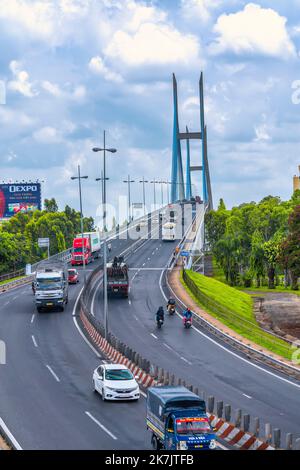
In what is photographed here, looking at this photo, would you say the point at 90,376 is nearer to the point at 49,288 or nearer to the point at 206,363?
the point at 206,363

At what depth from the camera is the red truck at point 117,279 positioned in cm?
6788

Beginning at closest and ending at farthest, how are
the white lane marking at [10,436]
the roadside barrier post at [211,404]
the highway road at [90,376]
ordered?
the white lane marking at [10,436] < the highway road at [90,376] < the roadside barrier post at [211,404]

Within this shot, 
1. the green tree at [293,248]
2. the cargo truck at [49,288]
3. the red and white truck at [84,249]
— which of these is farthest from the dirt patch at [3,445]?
the red and white truck at [84,249]

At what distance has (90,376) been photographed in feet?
133

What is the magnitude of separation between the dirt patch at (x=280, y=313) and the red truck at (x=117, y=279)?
1190 cm

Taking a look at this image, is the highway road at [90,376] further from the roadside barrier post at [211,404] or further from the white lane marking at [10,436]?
the roadside barrier post at [211,404]

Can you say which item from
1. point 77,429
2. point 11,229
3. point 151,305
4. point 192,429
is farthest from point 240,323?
point 11,229

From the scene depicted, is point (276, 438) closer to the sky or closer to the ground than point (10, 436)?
closer to the sky

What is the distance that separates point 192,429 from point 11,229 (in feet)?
482

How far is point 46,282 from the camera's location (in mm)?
60062

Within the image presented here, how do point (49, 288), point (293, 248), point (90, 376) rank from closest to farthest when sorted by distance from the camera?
point (90, 376), point (49, 288), point (293, 248)

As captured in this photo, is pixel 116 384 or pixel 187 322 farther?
pixel 187 322

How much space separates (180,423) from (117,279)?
43.3 m

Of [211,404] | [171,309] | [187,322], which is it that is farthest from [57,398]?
[171,309]
